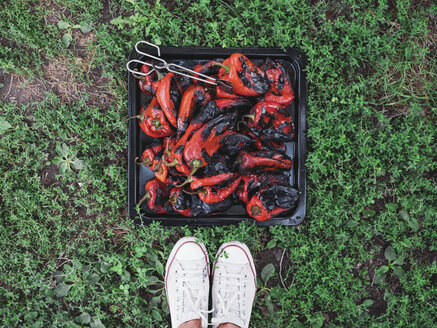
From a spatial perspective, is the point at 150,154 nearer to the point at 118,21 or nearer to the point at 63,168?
the point at 63,168

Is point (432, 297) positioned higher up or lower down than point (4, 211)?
lower down

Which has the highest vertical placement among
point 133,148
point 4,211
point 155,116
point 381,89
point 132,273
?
point 381,89

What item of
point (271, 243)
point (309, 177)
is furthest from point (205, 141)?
point (271, 243)

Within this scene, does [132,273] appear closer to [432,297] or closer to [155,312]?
[155,312]

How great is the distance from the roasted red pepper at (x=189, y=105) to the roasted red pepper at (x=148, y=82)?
0.96ft

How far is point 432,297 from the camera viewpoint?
9.81 ft

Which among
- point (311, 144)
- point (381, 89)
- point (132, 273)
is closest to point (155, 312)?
point (132, 273)

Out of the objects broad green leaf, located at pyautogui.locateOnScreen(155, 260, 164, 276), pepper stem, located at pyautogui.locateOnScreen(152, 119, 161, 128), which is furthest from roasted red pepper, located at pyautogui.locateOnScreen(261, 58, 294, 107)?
broad green leaf, located at pyautogui.locateOnScreen(155, 260, 164, 276)

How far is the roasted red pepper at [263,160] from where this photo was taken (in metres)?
2.54

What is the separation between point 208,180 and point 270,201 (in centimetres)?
49

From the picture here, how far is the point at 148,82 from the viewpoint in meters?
2.64

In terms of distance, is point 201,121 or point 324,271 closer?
point 201,121

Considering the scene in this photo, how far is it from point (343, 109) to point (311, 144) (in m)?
0.37

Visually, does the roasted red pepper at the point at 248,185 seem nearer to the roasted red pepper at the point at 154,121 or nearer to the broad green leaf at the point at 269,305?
the roasted red pepper at the point at 154,121
